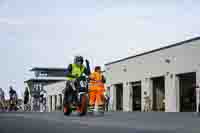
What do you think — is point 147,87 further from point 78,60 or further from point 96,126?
point 96,126

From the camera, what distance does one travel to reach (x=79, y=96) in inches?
627

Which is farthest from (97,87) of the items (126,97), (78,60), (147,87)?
(126,97)

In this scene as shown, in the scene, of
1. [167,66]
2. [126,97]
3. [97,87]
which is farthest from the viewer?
[126,97]

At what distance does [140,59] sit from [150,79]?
9.08 ft

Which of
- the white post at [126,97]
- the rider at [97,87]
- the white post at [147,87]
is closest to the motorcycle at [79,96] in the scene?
the rider at [97,87]

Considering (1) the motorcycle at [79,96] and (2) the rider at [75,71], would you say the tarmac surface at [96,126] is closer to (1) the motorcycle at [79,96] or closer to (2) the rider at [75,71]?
(1) the motorcycle at [79,96]

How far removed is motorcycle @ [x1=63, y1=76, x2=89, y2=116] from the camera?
52.0 ft

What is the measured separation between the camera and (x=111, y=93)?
52.9 m

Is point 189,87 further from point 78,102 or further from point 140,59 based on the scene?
point 78,102

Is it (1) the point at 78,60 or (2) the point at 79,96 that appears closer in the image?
(2) the point at 79,96

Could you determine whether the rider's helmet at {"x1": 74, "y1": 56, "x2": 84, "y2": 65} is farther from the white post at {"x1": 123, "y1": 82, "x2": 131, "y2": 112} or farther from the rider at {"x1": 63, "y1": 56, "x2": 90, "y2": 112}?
the white post at {"x1": 123, "y1": 82, "x2": 131, "y2": 112}

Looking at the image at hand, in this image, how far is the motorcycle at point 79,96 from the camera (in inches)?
624

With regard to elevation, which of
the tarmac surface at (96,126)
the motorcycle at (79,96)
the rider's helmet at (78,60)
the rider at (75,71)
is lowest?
the tarmac surface at (96,126)

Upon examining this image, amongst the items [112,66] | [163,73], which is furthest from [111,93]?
[163,73]
